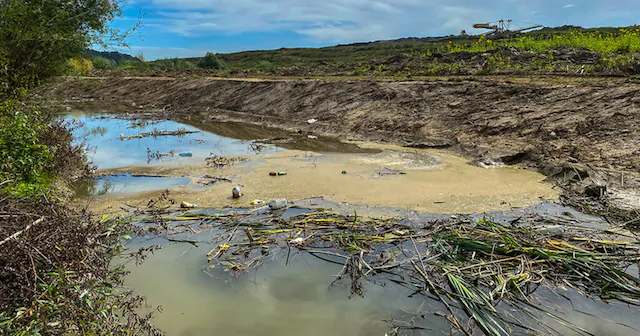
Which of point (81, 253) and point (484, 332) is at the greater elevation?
point (81, 253)

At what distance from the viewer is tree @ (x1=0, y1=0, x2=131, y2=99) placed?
706 centimetres

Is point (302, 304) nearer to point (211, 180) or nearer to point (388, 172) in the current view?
point (211, 180)

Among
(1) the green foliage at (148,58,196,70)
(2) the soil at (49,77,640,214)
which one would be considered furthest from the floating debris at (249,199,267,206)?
(1) the green foliage at (148,58,196,70)

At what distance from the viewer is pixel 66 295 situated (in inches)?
115

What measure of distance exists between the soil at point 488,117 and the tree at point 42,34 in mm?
955

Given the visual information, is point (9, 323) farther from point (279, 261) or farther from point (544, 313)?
point (544, 313)

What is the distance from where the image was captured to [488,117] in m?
11.9

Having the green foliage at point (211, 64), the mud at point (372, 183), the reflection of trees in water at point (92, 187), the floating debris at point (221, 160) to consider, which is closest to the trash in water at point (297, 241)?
the mud at point (372, 183)

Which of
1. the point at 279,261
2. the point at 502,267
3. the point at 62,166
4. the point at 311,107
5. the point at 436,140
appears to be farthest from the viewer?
the point at 311,107

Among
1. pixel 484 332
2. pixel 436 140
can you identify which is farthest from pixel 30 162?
pixel 436 140

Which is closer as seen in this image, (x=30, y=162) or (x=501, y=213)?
(x=30, y=162)

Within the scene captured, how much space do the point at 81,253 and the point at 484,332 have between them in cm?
368

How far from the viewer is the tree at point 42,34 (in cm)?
706

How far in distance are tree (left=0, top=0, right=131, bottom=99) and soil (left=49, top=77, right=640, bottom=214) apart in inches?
37.6
